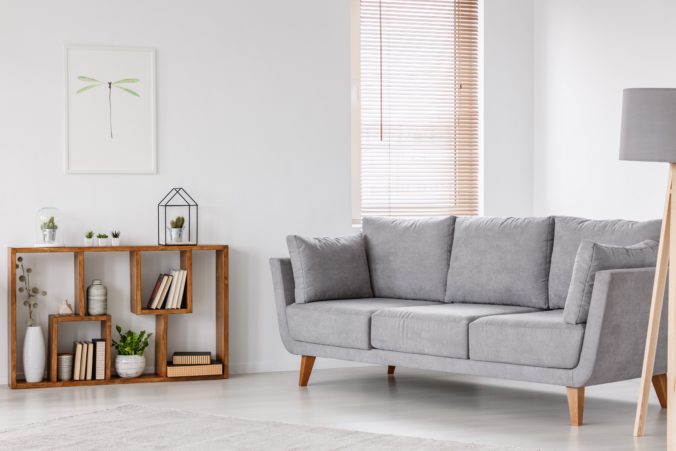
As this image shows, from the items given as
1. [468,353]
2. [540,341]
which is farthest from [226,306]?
[540,341]

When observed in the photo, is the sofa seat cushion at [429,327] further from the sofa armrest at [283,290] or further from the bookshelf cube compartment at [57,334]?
the bookshelf cube compartment at [57,334]

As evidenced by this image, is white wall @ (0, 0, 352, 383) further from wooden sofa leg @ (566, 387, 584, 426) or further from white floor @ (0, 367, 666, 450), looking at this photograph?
wooden sofa leg @ (566, 387, 584, 426)

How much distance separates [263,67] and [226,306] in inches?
56.5

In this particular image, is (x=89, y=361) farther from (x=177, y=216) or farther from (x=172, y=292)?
(x=177, y=216)

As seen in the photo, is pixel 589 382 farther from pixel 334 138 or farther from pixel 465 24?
pixel 465 24

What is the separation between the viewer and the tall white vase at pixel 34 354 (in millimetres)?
5324

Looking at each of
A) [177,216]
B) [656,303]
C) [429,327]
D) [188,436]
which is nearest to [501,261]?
[429,327]

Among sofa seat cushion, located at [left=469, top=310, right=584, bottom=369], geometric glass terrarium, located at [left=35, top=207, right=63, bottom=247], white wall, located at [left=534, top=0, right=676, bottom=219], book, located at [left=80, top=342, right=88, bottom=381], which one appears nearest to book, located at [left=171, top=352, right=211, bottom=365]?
book, located at [left=80, top=342, right=88, bottom=381]

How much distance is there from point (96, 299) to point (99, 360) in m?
0.33

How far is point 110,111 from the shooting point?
568 cm

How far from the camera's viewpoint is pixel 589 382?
423cm

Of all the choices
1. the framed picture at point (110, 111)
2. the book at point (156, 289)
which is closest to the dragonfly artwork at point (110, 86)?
the framed picture at point (110, 111)

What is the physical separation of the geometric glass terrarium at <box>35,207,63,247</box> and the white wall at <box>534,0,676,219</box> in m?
3.03

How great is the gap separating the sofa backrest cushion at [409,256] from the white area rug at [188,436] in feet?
5.01
